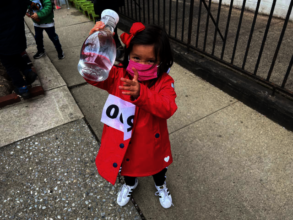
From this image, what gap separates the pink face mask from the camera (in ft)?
4.54

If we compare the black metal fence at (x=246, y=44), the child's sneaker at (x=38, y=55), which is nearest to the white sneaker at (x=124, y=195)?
the black metal fence at (x=246, y=44)

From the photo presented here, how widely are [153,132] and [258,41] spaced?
345 centimetres

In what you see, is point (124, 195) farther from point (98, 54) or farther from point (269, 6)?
point (269, 6)

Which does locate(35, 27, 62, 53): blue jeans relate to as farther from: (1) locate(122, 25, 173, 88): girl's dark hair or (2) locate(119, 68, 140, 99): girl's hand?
(2) locate(119, 68, 140, 99): girl's hand

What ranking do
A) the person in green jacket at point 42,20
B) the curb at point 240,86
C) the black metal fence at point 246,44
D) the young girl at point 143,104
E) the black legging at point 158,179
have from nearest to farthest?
the young girl at point 143,104 < the black legging at point 158,179 < the curb at point 240,86 < the black metal fence at point 246,44 < the person in green jacket at point 42,20

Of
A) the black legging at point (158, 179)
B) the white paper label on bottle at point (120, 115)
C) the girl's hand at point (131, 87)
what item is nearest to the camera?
the girl's hand at point (131, 87)

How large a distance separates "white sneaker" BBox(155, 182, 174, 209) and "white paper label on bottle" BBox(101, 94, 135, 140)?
0.71m

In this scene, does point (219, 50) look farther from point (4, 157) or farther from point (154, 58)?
point (4, 157)

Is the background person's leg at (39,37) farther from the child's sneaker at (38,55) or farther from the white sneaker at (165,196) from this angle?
the white sneaker at (165,196)

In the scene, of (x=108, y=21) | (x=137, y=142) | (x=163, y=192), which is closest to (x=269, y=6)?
(x=108, y=21)

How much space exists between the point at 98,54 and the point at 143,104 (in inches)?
19.1

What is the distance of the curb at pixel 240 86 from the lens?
2.62 meters

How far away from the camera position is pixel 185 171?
2254 millimetres

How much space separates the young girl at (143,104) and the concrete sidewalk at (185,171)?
0.48 m
